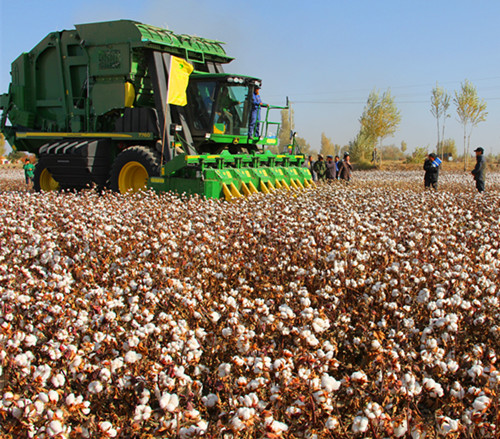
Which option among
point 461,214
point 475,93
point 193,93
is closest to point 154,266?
point 461,214

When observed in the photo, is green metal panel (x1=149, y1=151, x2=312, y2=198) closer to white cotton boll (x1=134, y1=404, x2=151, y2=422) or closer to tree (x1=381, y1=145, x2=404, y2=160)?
white cotton boll (x1=134, y1=404, x2=151, y2=422)

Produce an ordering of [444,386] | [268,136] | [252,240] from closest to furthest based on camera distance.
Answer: [444,386] → [252,240] → [268,136]

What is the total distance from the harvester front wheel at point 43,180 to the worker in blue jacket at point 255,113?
577cm

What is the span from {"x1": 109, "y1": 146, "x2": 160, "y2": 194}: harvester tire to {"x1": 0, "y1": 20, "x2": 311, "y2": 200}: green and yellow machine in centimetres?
3

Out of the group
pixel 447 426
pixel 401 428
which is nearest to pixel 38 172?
pixel 401 428

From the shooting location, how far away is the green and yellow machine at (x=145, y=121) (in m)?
11.9

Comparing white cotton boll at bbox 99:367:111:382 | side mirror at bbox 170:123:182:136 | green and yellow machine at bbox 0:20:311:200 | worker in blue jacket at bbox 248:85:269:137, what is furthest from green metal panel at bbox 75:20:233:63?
white cotton boll at bbox 99:367:111:382

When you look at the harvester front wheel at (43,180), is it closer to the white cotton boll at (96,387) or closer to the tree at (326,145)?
the white cotton boll at (96,387)

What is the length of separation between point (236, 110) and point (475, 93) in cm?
3356

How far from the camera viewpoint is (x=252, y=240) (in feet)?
19.3

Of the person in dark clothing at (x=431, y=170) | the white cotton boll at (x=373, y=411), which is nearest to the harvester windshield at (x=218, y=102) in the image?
the person in dark clothing at (x=431, y=170)

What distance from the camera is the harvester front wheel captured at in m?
14.2

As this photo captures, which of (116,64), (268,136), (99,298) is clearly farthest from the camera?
(268,136)

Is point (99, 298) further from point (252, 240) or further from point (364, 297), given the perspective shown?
point (252, 240)
